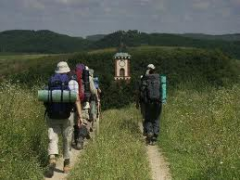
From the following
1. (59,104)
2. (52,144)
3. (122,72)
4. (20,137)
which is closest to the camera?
(59,104)

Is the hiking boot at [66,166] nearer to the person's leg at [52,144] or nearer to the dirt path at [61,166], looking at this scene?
the dirt path at [61,166]

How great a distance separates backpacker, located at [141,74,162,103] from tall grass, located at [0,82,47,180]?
8.00 feet

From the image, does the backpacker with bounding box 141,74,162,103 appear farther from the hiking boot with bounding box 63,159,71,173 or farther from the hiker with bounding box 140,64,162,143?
the hiking boot with bounding box 63,159,71,173

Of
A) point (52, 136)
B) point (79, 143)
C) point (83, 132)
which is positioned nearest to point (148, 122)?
point (83, 132)

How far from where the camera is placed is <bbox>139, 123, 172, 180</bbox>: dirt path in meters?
7.99

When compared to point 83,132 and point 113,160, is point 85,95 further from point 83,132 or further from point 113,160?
point 113,160

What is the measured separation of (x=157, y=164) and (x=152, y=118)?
8.53 ft

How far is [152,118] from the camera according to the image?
11.5m

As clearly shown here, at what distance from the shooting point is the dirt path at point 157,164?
7986 millimetres

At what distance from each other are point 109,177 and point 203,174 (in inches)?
53.3

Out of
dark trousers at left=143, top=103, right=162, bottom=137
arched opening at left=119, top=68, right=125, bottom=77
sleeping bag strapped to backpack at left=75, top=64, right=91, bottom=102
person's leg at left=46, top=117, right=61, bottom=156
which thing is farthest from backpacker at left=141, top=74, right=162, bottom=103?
arched opening at left=119, top=68, right=125, bottom=77

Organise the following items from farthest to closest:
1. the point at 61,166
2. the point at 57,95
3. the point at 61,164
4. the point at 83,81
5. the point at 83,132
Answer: the point at 83,132 < the point at 83,81 < the point at 61,164 < the point at 61,166 < the point at 57,95

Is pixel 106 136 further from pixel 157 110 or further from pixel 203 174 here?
pixel 203 174

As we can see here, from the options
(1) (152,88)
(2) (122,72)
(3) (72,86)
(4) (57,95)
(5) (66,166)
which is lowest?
(2) (122,72)
